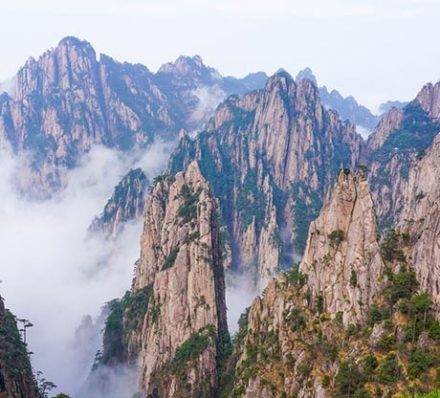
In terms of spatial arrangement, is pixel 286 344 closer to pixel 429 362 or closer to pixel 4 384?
pixel 429 362

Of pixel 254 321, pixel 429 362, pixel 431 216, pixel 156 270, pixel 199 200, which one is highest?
pixel 199 200

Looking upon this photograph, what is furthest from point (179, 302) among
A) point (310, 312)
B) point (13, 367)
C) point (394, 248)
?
point (394, 248)

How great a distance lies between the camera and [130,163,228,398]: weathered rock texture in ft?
341

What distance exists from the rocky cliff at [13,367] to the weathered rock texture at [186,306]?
26.3 meters

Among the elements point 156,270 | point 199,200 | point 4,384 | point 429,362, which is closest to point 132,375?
point 156,270

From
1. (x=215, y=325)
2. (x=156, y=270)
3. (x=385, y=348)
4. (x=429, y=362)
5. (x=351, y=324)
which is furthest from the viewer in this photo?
(x=156, y=270)

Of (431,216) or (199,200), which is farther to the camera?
(199,200)

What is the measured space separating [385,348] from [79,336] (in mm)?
124342

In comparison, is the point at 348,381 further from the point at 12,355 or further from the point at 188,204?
the point at 188,204

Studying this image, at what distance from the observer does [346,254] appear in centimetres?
8088

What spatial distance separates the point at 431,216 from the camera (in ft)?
231

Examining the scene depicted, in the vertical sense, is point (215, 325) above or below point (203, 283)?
below

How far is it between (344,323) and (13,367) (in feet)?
151

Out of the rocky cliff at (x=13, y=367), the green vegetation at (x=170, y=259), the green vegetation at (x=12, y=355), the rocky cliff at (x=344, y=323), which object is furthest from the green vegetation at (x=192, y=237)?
the rocky cliff at (x=13, y=367)
